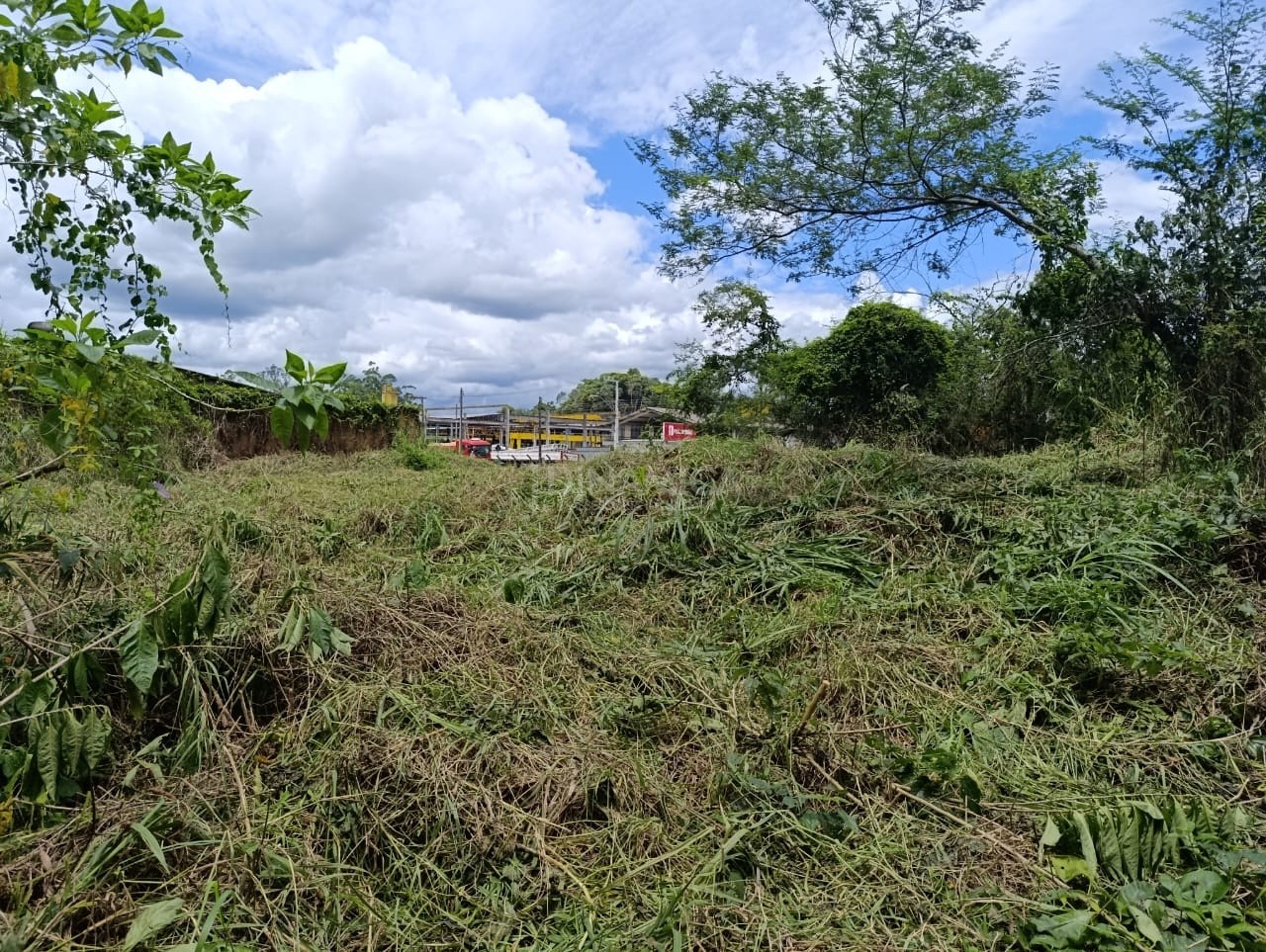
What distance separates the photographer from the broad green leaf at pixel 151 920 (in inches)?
54.2

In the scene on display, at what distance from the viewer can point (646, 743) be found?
2227 millimetres

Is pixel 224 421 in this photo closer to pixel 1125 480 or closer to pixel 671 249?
pixel 671 249

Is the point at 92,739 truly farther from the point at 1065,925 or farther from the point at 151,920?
the point at 1065,925

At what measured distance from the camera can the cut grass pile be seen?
1563 millimetres

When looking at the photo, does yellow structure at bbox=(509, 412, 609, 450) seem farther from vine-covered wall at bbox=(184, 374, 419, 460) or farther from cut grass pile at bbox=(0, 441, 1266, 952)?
cut grass pile at bbox=(0, 441, 1266, 952)

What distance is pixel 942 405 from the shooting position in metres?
8.22

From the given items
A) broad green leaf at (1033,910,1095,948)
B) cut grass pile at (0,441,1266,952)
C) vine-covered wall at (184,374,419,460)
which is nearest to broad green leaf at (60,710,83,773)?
cut grass pile at (0,441,1266,952)

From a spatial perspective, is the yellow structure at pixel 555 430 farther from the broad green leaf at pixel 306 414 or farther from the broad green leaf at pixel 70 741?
the broad green leaf at pixel 306 414

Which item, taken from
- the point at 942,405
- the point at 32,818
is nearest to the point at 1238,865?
the point at 32,818

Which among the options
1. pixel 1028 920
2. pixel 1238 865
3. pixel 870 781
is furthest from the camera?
pixel 870 781

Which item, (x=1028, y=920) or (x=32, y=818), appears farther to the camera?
(x=32, y=818)

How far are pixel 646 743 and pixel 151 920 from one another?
1.26 m

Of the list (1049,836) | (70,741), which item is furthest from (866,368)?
(70,741)

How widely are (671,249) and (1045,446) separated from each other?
12.0ft
